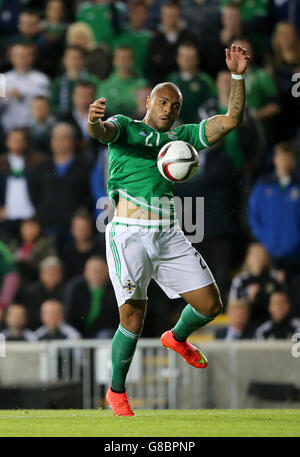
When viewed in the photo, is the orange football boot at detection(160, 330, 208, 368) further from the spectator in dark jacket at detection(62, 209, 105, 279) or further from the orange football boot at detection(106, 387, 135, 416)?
the spectator in dark jacket at detection(62, 209, 105, 279)

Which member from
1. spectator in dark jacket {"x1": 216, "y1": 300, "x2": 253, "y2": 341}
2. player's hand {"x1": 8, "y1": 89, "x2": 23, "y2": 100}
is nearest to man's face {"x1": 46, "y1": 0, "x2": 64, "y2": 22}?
player's hand {"x1": 8, "y1": 89, "x2": 23, "y2": 100}

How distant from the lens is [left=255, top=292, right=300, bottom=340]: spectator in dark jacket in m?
11.9

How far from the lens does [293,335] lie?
1177 cm

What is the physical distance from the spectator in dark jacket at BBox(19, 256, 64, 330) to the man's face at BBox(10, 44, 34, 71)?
3.57 meters

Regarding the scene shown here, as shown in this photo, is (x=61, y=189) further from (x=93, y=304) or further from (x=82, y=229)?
(x=93, y=304)

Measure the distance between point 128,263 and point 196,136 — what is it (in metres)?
1.24

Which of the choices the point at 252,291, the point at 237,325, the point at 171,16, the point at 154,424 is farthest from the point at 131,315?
the point at 171,16

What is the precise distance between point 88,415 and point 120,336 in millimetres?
978

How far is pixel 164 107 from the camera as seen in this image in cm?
773

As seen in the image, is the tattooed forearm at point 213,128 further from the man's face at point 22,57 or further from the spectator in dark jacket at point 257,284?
the man's face at point 22,57

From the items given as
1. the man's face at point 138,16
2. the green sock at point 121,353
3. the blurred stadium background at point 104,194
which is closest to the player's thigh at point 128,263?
the green sock at point 121,353

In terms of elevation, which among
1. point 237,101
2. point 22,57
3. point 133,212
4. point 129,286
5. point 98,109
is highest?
point 22,57

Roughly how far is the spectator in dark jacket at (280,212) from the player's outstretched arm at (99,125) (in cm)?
555

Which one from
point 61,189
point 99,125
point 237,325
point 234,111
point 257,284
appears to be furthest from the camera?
point 61,189
